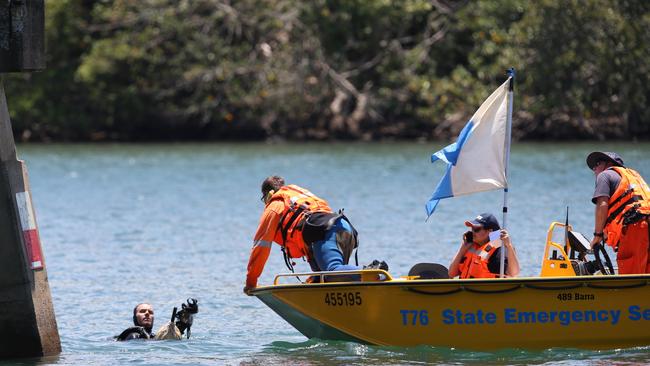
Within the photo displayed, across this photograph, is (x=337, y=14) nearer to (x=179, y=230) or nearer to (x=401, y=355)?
(x=179, y=230)

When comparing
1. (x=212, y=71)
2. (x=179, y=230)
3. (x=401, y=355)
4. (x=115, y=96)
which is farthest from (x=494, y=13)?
(x=401, y=355)

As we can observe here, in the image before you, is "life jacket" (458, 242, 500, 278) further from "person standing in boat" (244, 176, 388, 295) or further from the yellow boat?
"person standing in boat" (244, 176, 388, 295)

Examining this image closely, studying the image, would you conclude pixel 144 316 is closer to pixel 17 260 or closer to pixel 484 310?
pixel 17 260

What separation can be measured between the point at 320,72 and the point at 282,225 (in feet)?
119

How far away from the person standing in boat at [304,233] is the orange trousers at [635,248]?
2.20 meters

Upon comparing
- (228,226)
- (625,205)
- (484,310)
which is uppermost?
(625,205)

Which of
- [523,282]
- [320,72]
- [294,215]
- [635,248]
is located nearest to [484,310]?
[523,282]

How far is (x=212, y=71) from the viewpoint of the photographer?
50.1 metres

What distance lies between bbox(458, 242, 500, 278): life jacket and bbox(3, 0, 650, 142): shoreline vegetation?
30.3m

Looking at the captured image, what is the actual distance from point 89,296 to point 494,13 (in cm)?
3236

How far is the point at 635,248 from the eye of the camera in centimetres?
1197

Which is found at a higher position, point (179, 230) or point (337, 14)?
point (337, 14)

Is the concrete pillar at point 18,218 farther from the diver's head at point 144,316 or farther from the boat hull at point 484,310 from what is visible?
the boat hull at point 484,310

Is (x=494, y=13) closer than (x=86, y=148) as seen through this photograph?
Yes
